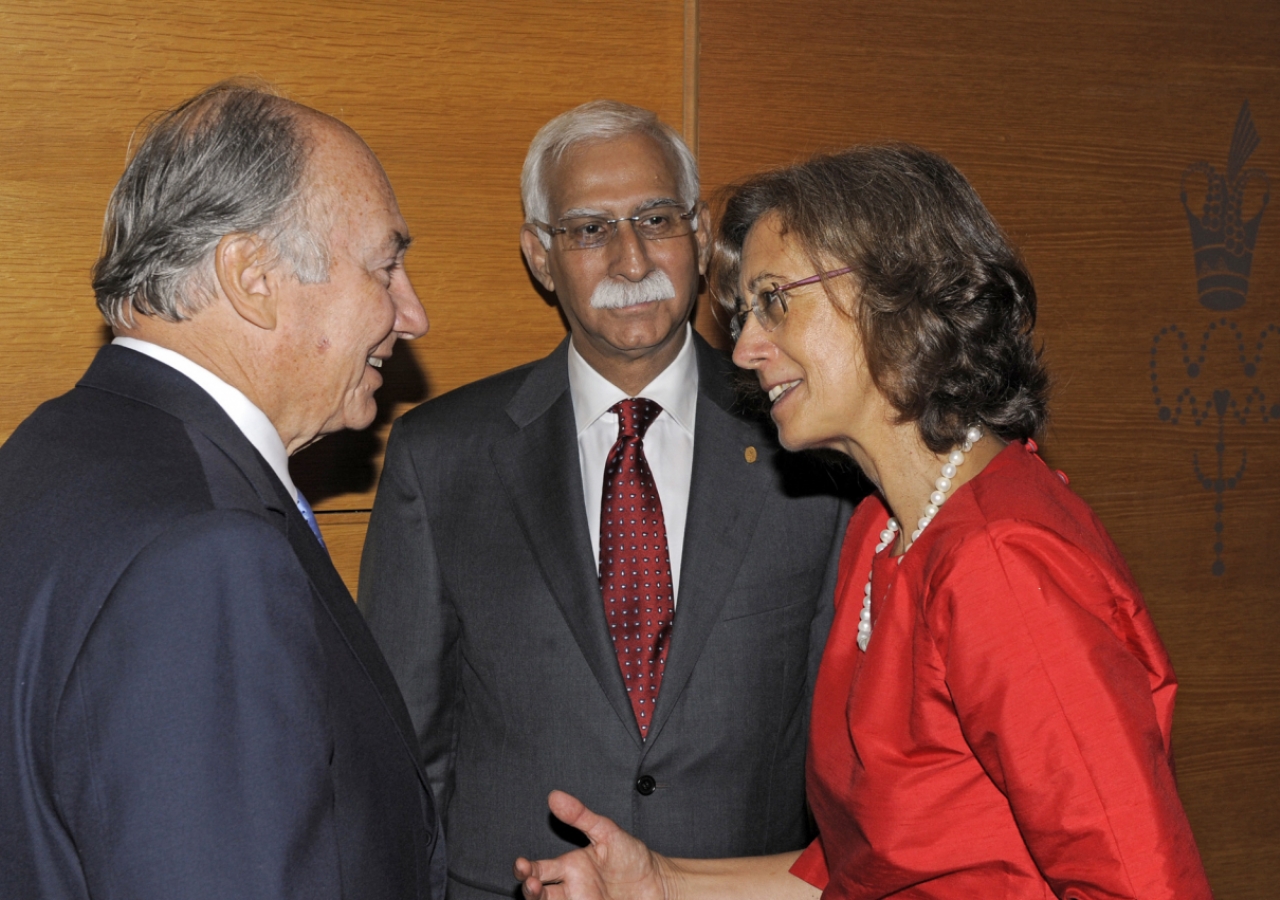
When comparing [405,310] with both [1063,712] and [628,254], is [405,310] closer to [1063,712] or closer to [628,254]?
[628,254]

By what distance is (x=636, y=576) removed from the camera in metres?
2.18

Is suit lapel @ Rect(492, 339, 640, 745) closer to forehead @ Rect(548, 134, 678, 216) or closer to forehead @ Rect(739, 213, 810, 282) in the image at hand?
forehead @ Rect(548, 134, 678, 216)

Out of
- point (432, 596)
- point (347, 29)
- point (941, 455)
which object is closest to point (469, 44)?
point (347, 29)

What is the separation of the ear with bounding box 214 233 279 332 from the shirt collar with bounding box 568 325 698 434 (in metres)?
1.00

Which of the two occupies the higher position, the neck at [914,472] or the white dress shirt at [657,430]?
the neck at [914,472]

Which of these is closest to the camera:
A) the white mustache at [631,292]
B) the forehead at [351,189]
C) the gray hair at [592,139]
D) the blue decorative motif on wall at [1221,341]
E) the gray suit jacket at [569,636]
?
the forehead at [351,189]

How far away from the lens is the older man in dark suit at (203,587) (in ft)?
3.26

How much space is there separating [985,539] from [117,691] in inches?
36.3

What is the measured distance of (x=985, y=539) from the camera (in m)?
1.35

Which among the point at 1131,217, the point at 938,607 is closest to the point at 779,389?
the point at 938,607

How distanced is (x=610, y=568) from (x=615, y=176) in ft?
2.54

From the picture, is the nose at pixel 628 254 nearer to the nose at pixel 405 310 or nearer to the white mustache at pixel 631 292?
the white mustache at pixel 631 292

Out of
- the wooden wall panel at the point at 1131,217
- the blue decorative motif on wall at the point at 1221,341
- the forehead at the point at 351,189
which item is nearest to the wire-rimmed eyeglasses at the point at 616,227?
the wooden wall panel at the point at 1131,217

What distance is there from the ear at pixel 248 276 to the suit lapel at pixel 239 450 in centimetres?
13
